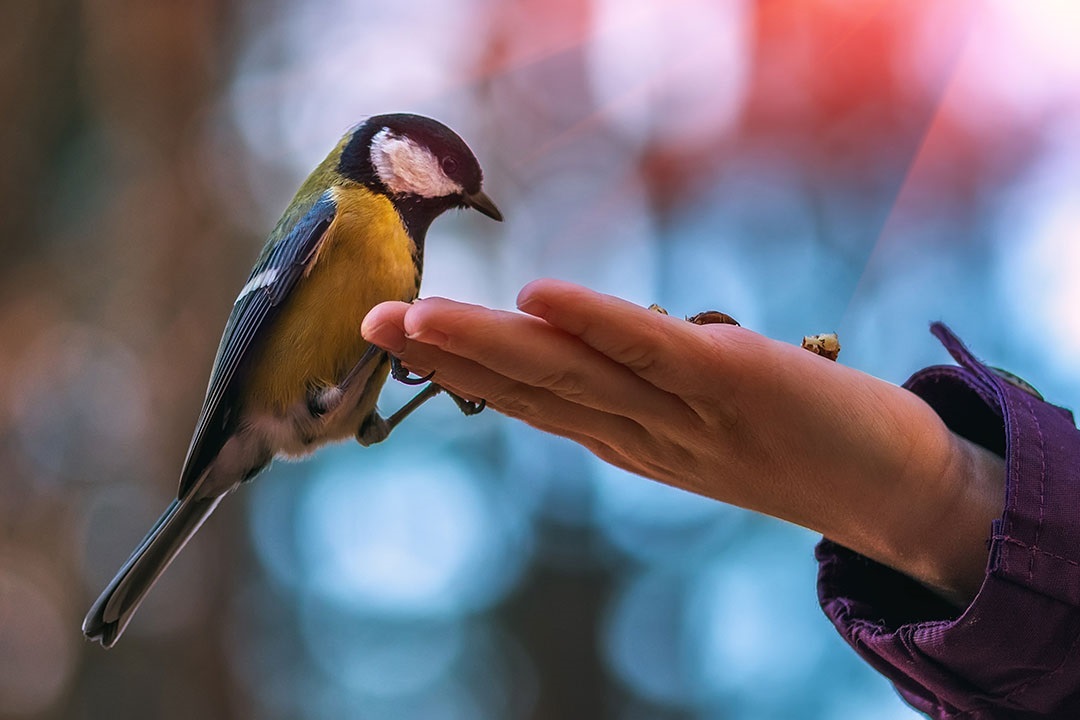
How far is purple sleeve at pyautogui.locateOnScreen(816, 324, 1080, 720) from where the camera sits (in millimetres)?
869

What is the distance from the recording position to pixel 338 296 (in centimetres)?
114

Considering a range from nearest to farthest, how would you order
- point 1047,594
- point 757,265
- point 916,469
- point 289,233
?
point 1047,594 < point 916,469 < point 289,233 < point 757,265

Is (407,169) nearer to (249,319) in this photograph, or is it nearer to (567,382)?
(249,319)

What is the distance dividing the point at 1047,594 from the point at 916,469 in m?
0.17

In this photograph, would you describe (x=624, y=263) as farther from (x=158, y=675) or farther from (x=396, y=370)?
(x=158, y=675)

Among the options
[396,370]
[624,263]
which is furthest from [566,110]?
[396,370]

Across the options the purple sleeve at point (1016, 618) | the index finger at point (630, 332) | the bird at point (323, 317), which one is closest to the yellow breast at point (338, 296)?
the bird at point (323, 317)

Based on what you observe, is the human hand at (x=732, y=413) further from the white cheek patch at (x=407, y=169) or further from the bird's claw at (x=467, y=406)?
the white cheek patch at (x=407, y=169)

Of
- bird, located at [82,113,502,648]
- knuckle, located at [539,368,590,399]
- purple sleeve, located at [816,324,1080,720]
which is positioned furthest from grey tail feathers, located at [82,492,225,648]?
purple sleeve, located at [816,324,1080,720]

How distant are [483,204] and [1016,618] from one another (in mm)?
744

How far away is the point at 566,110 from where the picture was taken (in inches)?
95.1

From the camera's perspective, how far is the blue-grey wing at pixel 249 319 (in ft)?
3.84

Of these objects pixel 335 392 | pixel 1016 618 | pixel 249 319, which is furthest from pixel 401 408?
pixel 1016 618

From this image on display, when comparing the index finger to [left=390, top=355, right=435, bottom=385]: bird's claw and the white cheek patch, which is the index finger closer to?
[left=390, top=355, right=435, bottom=385]: bird's claw
